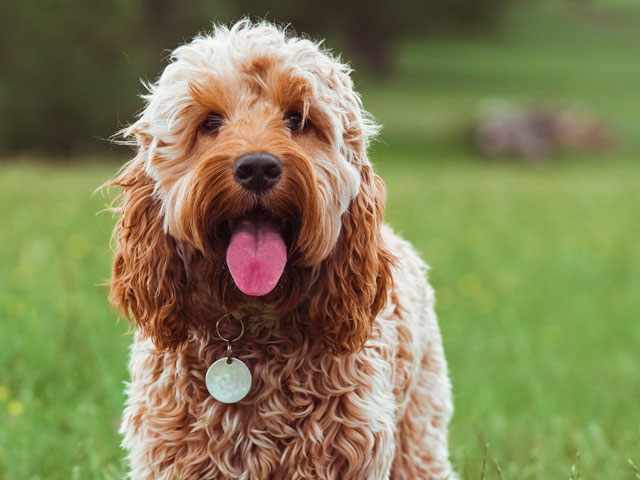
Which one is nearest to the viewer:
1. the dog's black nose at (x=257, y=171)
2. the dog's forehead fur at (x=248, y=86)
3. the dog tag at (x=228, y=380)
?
the dog's black nose at (x=257, y=171)

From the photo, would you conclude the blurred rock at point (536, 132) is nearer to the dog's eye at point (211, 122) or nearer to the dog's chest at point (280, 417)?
the dog's chest at point (280, 417)

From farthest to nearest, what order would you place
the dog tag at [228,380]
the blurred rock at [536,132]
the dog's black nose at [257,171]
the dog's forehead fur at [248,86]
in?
the blurred rock at [536,132]
the dog tag at [228,380]
the dog's forehead fur at [248,86]
the dog's black nose at [257,171]

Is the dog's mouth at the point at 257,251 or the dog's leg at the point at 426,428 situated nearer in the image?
the dog's mouth at the point at 257,251

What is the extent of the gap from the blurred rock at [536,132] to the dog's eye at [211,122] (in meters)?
24.3

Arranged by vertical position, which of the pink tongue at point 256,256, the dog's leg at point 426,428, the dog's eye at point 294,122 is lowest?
the dog's leg at point 426,428

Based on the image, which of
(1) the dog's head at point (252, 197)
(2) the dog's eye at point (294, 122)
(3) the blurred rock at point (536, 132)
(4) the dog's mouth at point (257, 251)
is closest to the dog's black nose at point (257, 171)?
(1) the dog's head at point (252, 197)

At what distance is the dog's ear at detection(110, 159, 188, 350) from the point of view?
3201 mm

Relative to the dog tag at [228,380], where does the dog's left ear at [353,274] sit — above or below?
above

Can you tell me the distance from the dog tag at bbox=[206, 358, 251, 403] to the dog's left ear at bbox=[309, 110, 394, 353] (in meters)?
0.30

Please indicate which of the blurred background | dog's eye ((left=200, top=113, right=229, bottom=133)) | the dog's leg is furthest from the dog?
the blurred background

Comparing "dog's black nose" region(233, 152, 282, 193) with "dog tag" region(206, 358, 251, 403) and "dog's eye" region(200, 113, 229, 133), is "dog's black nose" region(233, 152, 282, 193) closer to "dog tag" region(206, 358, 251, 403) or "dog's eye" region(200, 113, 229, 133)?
"dog's eye" region(200, 113, 229, 133)

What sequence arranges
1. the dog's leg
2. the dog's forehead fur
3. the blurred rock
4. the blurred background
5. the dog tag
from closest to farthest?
the dog's forehead fur
the dog tag
the dog's leg
the blurred background
the blurred rock

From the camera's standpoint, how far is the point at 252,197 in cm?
281

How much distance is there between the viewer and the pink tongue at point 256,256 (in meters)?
2.89
